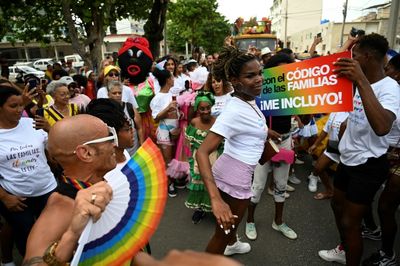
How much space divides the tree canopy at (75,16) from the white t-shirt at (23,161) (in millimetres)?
6913

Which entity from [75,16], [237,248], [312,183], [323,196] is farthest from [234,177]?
Result: [75,16]

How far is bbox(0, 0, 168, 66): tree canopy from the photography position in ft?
29.7

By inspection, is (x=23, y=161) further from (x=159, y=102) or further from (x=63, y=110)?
(x=159, y=102)

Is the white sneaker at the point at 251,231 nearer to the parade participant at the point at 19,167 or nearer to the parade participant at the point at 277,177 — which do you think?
the parade participant at the point at 277,177

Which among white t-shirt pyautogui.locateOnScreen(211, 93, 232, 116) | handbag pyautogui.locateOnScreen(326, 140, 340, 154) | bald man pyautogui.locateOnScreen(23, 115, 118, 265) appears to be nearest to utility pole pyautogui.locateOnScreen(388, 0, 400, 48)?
handbag pyautogui.locateOnScreen(326, 140, 340, 154)

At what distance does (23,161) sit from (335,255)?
3.01 m

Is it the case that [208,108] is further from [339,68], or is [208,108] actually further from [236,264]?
[236,264]

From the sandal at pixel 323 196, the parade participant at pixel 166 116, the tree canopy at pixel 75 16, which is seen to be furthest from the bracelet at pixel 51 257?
the tree canopy at pixel 75 16

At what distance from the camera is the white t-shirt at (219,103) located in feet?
13.2

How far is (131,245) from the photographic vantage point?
3.96ft

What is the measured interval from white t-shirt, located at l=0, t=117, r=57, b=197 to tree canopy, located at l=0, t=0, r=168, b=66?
6913mm

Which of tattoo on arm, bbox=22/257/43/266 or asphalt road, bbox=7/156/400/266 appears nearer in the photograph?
tattoo on arm, bbox=22/257/43/266

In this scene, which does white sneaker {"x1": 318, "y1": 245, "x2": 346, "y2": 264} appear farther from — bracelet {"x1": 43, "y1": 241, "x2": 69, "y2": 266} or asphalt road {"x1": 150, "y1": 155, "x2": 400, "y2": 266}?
bracelet {"x1": 43, "y1": 241, "x2": 69, "y2": 266}

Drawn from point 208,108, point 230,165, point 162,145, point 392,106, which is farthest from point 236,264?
point 162,145
